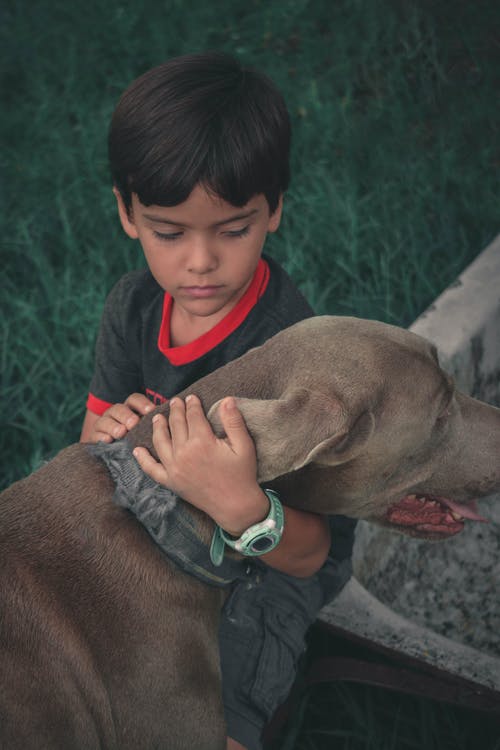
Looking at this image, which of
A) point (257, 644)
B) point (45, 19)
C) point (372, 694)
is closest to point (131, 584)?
point (257, 644)

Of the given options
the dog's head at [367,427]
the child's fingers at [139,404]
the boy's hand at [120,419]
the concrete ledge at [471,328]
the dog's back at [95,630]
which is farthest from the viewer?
the concrete ledge at [471,328]

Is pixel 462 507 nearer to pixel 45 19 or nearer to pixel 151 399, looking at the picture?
pixel 151 399

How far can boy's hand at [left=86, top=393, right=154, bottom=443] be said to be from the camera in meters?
2.14

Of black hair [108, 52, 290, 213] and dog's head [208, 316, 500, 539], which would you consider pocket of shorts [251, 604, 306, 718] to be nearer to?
dog's head [208, 316, 500, 539]

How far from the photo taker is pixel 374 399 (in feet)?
6.05

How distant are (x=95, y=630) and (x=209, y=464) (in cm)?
42

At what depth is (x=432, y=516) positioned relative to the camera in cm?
216

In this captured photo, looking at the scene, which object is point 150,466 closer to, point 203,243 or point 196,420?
point 196,420

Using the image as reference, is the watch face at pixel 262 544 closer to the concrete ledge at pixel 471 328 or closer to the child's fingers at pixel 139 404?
the child's fingers at pixel 139 404

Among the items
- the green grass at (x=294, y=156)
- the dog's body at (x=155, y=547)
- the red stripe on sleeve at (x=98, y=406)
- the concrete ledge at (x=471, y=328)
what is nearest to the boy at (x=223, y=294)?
the dog's body at (x=155, y=547)

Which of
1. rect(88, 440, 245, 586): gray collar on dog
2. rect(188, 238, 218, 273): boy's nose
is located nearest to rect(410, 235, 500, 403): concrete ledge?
rect(188, 238, 218, 273): boy's nose

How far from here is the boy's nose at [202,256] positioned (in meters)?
2.05

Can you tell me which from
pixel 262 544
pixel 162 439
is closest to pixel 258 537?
pixel 262 544

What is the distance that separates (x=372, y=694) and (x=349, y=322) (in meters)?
1.32
